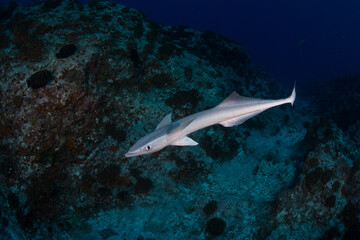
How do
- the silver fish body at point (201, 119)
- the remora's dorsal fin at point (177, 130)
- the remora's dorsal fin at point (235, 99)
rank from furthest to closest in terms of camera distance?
the remora's dorsal fin at point (235, 99) < the silver fish body at point (201, 119) < the remora's dorsal fin at point (177, 130)

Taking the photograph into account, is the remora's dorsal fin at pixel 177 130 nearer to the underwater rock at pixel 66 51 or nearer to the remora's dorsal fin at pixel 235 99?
the remora's dorsal fin at pixel 235 99

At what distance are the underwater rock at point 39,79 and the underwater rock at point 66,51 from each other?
1.19 m

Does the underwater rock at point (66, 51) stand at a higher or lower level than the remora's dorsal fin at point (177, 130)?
lower

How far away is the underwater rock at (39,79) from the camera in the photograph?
900 cm

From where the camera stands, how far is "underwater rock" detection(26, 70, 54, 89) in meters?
9.00

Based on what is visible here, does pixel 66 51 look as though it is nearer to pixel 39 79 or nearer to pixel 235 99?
pixel 39 79

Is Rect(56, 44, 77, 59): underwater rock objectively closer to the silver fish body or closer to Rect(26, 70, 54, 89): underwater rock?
Rect(26, 70, 54, 89): underwater rock

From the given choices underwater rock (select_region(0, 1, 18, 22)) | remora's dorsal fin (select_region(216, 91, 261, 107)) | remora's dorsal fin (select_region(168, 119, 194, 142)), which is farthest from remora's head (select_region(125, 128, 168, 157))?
underwater rock (select_region(0, 1, 18, 22))

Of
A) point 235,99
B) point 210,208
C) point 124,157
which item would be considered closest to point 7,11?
point 124,157

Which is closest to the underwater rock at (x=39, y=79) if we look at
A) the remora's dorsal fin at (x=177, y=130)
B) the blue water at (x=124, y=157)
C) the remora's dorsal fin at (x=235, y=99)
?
the blue water at (x=124, y=157)

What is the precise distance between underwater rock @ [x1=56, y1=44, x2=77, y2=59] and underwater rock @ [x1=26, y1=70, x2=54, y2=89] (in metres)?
1.19

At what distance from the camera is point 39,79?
902cm

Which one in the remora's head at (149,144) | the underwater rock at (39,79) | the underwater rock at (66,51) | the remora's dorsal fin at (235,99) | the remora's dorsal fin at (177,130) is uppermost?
the remora's dorsal fin at (235,99)

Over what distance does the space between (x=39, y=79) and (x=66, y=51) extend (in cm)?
205
